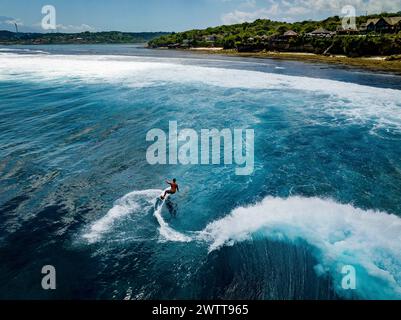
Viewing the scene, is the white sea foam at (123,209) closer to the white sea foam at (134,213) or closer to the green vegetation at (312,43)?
the white sea foam at (134,213)

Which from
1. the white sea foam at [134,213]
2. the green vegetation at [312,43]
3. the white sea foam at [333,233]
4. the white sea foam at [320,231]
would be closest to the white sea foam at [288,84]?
the white sea foam at [333,233]

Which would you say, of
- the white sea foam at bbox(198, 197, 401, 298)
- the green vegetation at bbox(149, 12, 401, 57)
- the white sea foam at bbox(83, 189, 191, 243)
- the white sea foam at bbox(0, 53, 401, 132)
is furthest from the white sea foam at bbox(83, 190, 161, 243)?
the green vegetation at bbox(149, 12, 401, 57)

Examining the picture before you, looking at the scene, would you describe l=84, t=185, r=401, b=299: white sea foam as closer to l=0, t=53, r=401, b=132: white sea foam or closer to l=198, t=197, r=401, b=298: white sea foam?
l=198, t=197, r=401, b=298: white sea foam

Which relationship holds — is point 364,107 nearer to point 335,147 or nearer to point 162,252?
point 335,147

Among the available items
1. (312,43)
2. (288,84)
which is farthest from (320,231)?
(312,43)

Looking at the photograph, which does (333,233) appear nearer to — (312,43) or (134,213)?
(134,213)

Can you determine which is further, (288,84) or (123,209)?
(288,84)
